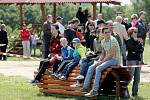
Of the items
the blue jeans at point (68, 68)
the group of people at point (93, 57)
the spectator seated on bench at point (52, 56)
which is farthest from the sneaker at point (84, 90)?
the spectator seated on bench at point (52, 56)

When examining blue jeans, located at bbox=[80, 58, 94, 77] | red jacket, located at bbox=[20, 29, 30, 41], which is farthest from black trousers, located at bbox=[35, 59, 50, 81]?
red jacket, located at bbox=[20, 29, 30, 41]

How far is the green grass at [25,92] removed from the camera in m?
12.9

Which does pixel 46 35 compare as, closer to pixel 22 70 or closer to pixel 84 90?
pixel 22 70

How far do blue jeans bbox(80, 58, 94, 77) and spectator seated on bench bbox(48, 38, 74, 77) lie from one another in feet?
2.21

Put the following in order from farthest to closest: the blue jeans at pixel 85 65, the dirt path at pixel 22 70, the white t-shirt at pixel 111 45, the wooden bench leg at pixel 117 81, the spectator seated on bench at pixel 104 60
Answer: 1. the dirt path at pixel 22 70
2. the blue jeans at pixel 85 65
3. the wooden bench leg at pixel 117 81
4. the white t-shirt at pixel 111 45
5. the spectator seated on bench at pixel 104 60

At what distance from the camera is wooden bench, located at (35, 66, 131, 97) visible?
→ 12193 millimetres

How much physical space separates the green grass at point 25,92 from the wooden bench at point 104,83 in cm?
15

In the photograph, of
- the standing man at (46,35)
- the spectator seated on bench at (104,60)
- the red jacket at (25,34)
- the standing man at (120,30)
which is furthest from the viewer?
the red jacket at (25,34)

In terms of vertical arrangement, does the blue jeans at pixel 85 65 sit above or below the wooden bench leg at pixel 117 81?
above

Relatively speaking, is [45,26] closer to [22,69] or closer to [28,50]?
[22,69]

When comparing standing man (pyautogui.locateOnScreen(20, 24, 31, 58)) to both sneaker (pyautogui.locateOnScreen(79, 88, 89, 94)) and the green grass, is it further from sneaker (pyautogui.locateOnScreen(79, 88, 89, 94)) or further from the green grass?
sneaker (pyautogui.locateOnScreen(79, 88, 89, 94))

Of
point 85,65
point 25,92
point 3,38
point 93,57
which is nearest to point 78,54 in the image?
point 93,57

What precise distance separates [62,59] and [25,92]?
1410 millimetres

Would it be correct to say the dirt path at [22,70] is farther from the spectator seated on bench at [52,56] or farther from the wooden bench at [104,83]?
the wooden bench at [104,83]
